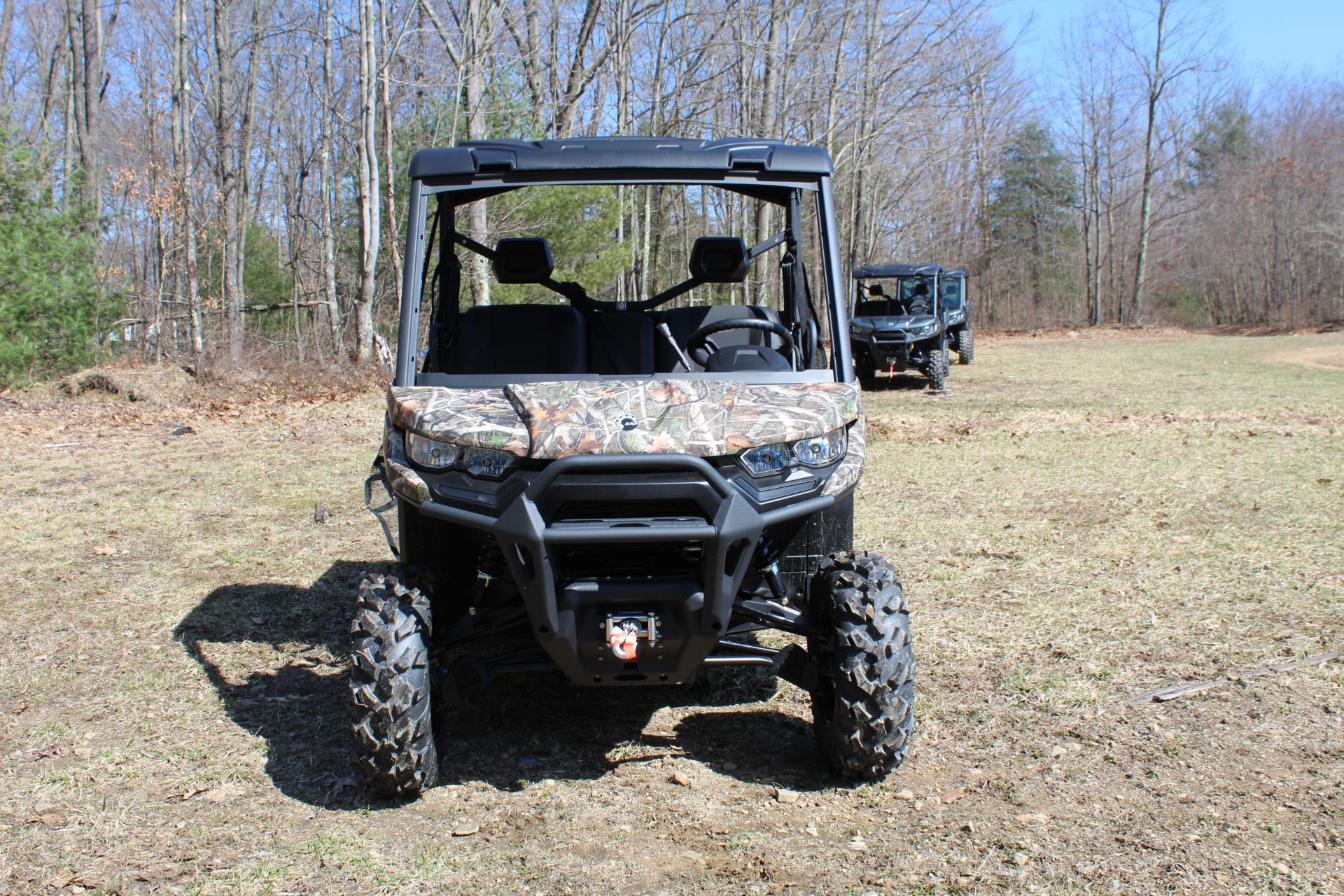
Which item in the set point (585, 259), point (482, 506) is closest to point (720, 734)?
point (482, 506)

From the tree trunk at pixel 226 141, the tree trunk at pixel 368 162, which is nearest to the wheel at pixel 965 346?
the tree trunk at pixel 368 162

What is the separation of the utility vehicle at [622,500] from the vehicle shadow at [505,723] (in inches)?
11.0

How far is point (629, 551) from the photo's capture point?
132 inches

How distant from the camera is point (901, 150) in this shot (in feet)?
118

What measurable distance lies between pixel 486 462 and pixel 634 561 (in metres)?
0.53

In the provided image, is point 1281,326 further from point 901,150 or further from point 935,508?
point 935,508

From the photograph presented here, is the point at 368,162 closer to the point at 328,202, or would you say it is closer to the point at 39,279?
the point at 39,279

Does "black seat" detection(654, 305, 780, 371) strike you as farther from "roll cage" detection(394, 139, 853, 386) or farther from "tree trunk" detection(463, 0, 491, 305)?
"tree trunk" detection(463, 0, 491, 305)

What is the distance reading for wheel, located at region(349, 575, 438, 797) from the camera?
10.9ft

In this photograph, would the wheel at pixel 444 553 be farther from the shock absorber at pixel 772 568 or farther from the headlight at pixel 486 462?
the shock absorber at pixel 772 568

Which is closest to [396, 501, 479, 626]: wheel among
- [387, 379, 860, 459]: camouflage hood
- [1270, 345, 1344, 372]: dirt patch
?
[387, 379, 860, 459]: camouflage hood

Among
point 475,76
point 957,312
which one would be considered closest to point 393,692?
Answer: point 475,76

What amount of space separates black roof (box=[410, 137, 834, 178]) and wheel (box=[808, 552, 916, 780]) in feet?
4.56

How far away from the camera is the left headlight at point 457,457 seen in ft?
10.5
